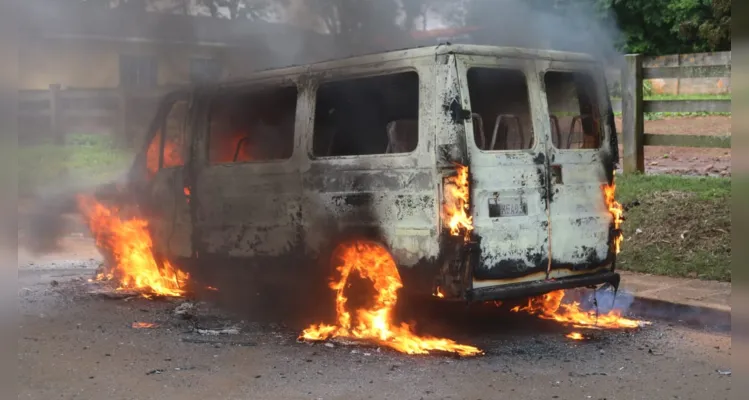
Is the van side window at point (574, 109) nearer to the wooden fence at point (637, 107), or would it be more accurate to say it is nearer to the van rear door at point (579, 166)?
the van rear door at point (579, 166)

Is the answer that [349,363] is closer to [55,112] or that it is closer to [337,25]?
[55,112]

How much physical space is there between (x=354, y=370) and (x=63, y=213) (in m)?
6.50

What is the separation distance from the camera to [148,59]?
7.12 m

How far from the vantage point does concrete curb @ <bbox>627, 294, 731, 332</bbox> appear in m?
5.42

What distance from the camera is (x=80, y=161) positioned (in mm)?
8164

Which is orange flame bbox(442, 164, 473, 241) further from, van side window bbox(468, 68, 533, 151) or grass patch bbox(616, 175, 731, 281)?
grass patch bbox(616, 175, 731, 281)

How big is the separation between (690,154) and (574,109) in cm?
796

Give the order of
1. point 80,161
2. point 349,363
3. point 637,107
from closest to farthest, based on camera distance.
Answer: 1. point 349,363
2. point 80,161
3. point 637,107

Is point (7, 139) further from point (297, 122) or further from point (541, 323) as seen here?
point (541, 323)

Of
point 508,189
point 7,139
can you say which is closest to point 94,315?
point 508,189

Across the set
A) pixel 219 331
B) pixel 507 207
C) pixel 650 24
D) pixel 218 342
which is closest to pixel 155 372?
pixel 218 342

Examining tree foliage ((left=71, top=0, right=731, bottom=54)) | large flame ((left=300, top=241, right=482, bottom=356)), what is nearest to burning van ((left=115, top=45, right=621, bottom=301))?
large flame ((left=300, top=241, right=482, bottom=356))

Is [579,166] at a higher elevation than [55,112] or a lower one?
lower

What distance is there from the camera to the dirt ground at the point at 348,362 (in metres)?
4.01
